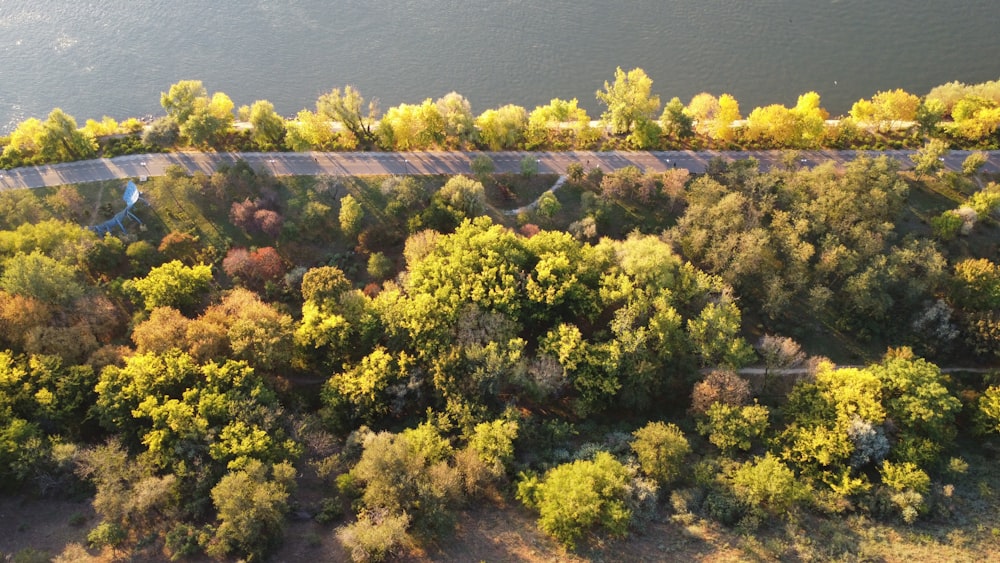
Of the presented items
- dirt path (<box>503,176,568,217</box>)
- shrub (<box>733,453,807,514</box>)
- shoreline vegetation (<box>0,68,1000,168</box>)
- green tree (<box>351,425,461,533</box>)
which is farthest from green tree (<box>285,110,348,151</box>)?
shrub (<box>733,453,807,514</box>)

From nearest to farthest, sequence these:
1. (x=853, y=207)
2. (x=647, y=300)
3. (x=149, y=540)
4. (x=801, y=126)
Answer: (x=149, y=540) < (x=647, y=300) < (x=853, y=207) < (x=801, y=126)

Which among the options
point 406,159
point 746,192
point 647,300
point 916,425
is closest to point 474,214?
point 406,159

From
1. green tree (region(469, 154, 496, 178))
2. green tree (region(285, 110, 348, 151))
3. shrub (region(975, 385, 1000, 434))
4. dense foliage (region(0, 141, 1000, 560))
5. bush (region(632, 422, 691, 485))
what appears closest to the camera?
dense foliage (region(0, 141, 1000, 560))

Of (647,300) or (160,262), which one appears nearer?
(647,300)

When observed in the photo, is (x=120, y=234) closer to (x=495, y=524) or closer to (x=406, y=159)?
(x=406, y=159)

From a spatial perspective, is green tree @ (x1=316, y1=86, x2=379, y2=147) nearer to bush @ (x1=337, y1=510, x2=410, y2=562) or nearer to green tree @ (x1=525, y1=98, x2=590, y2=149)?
green tree @ (x1=525, y1=98, x2=590, y2=149)

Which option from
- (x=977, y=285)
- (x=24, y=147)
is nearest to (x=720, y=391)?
(x=977, y=285)

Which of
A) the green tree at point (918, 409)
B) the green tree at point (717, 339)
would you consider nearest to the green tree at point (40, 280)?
the green tree at point (717, 339)
